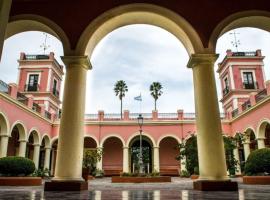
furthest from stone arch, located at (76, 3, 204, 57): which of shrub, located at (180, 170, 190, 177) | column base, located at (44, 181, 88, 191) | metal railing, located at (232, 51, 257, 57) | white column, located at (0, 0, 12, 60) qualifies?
metal railing, located at (232, 51, 257, 57)

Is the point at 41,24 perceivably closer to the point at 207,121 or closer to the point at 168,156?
the point at 207,121

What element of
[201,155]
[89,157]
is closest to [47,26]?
[201,155]

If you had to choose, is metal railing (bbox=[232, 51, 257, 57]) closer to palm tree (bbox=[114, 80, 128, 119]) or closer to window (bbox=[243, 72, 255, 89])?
window (bbox=[243, 72, 255, 89])

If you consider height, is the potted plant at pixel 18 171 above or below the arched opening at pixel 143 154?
below

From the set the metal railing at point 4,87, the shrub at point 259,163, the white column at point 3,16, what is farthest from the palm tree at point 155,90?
the white column at point 3,16

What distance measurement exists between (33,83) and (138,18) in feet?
83.7

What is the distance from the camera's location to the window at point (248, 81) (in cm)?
2905

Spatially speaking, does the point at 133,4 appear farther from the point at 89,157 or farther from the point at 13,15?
the point at 89,157

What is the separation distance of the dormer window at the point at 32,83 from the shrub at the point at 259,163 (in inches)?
1000

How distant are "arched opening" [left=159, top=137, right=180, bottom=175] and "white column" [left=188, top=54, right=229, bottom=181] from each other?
2064 centimetres

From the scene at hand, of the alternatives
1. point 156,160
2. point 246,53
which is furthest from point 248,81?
point 156,160

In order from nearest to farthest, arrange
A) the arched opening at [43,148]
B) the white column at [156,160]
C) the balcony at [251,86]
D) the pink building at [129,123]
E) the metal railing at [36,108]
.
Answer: the pink building at [129,123]
the metal railing at [36,108]
the white column at [156,160]
the arched opening at [43,148]
the balcony at [251,86]

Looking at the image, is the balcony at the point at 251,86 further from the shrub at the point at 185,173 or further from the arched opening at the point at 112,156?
the arched opening at the point at 112,156

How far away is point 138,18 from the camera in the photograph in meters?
8.17
